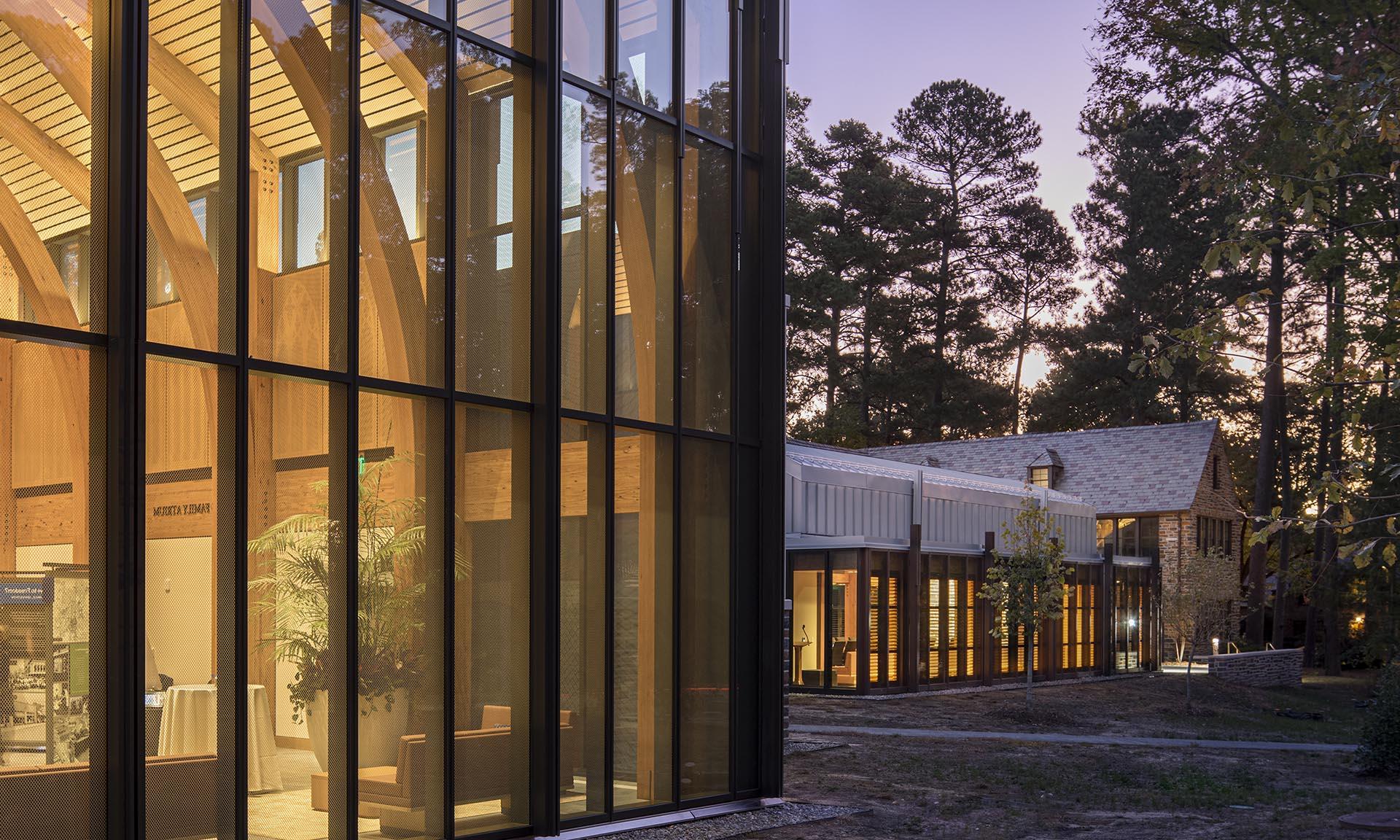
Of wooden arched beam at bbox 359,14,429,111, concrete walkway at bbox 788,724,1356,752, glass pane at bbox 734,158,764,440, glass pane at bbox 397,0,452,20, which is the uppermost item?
glass pane at bbox 397,0,452,20

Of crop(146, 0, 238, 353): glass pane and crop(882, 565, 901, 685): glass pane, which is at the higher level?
crop(146, 0, 238, 353): glass pane

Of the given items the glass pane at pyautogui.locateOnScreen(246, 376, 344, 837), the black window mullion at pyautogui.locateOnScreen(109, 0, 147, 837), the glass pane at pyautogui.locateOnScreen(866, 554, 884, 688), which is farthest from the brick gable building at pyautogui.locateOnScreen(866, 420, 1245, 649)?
the black window mullion at pyautogui.locateOnScreen(109, 0, 147, 837)

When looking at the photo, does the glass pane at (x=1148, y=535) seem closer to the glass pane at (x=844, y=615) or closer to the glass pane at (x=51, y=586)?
the glass pane at (x=844, y=615)

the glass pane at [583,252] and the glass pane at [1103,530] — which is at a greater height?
the glass pane at [583,252]

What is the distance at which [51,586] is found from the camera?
745 cm

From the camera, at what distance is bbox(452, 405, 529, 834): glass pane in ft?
33.3

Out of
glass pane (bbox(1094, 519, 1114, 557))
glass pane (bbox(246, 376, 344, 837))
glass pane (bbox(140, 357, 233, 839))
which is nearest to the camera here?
glass pane (bbox(140, 357, 233, 839))

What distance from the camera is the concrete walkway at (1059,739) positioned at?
20531 millimetres

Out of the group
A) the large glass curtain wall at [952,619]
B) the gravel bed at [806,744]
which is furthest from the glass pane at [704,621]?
the large glass curtain wall at [952,619]

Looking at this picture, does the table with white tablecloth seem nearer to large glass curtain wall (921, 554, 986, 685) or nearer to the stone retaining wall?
large glass curtain wall (921, 554, 986, 685)

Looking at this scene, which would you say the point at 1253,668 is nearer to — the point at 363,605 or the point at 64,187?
the point at 363,605

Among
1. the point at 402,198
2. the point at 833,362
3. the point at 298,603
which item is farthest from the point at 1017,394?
the point at 298,603

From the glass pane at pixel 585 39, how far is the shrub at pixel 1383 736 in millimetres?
12147

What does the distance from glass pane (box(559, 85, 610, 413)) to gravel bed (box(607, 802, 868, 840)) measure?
3546 mm
